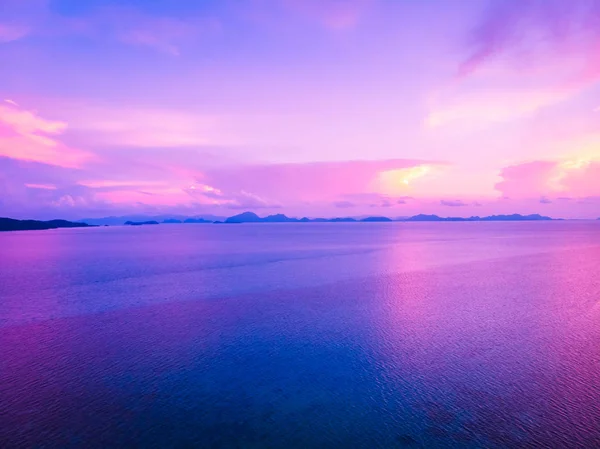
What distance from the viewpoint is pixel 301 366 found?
1958cm

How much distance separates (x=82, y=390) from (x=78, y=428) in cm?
337

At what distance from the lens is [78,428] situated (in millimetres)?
13789

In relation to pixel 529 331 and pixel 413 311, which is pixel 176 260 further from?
pixel 529 331

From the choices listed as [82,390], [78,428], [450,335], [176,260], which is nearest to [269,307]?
[450,335]

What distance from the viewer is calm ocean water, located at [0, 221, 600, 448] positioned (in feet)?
45.0

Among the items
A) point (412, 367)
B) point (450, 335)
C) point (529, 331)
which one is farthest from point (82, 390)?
point (529, 331)

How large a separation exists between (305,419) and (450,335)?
1357cm

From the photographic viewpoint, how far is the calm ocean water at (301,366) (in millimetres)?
13719

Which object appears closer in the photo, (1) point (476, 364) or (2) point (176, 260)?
(1) point (476, 364)

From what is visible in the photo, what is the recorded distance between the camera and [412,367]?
19.3 metres

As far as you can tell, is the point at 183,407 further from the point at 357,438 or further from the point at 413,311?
the point at 413,311

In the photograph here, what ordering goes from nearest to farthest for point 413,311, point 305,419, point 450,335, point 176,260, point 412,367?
point 305,419 → point 412,367 → point 450,335 → point 413,311 → point 176,260

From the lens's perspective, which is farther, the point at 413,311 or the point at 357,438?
the point at 413,311

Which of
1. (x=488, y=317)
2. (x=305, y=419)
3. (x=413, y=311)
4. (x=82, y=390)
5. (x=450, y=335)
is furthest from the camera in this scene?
(x=413, y=311)
